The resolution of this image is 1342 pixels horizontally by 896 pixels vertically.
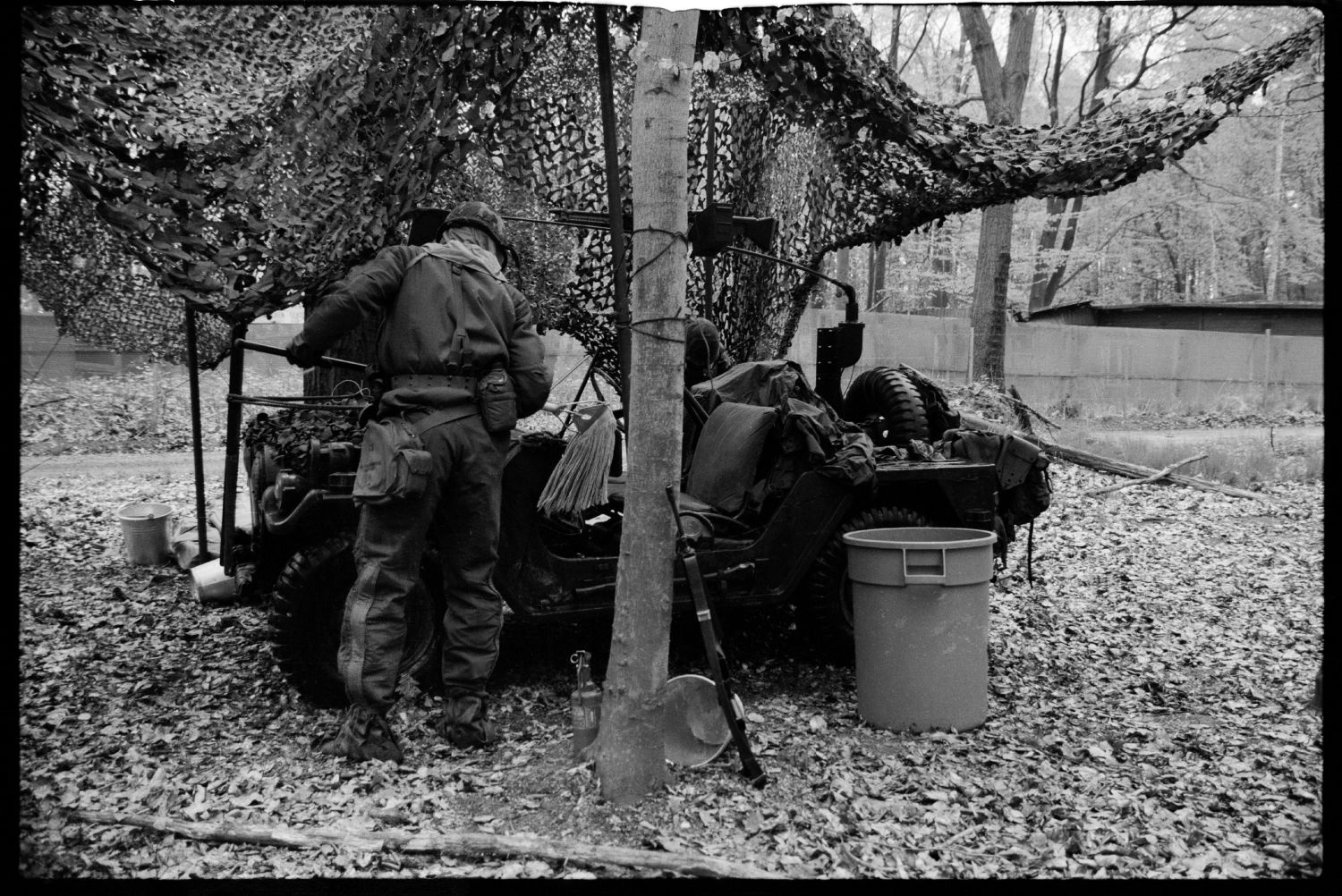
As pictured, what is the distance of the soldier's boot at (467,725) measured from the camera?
374 centimetres

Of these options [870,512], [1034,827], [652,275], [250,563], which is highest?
[652,275]

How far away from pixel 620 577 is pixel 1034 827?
1.54 meters

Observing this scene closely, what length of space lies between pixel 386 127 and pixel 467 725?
228cm

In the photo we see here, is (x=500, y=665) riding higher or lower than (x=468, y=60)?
lower

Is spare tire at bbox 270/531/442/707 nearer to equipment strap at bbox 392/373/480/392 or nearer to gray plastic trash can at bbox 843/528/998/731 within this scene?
equipment strap at bbox 392/373/480/392

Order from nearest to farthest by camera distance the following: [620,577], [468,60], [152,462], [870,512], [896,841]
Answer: [896,841] → [620,577] → [468,60] → [870,512] → [152,462]

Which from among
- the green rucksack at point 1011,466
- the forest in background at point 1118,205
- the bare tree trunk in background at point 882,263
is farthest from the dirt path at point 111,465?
→ the bare tree trunk in background at point 882,263

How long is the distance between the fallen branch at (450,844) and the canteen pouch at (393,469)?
1093 millimetres

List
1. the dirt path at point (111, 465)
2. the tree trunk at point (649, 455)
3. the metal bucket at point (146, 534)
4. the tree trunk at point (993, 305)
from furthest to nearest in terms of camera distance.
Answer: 1. the tree trunk at point (993, 305)
2. the dirt path at point (111, 465)
3. the metal bucket at point (146, 534)
4. the tree trunk at point (649, 455)

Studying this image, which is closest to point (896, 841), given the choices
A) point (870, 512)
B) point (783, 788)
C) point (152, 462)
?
point (783, 788)

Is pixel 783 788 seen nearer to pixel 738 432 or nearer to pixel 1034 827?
pixel 1034 827

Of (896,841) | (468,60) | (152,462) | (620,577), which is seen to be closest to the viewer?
(896,841)

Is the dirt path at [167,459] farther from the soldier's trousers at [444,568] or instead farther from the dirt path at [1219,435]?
the soldier's trousers at [444,568]
